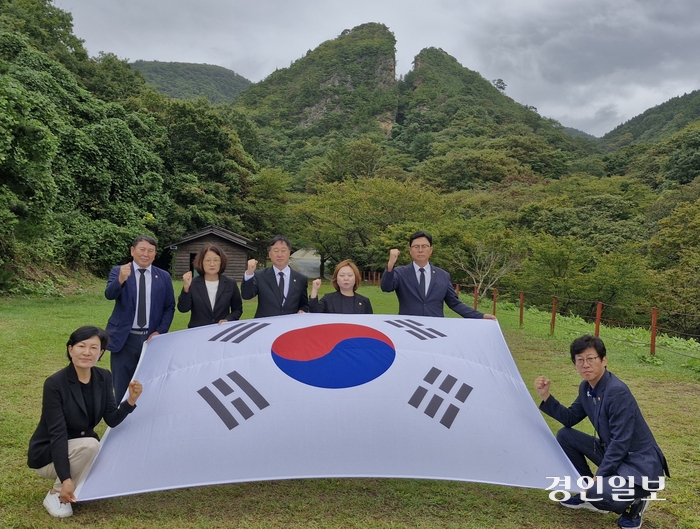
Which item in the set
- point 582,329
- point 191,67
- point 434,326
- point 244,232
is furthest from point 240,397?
point 191,67

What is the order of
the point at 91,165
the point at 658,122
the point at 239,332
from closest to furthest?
the point at 239,332, the point at 91,165, the point at 658,122

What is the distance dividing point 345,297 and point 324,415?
1.61 m

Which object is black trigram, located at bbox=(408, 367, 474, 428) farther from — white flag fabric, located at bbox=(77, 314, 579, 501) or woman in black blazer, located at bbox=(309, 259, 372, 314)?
woman in black blazer, located at bbox=(309, 259, 372, 314)

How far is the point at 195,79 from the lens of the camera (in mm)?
124438

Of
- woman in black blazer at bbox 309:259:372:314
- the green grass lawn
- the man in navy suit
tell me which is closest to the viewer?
the green grass lawn

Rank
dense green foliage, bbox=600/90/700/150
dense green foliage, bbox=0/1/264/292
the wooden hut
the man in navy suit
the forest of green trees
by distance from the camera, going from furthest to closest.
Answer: dense green foliage, bbox=600/90/700/150 → the wooden hut → the forest of green trees → dense green foliage, bbox=0/1/264/292 → the man in navy suit

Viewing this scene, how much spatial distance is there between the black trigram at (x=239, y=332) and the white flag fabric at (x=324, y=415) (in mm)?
17

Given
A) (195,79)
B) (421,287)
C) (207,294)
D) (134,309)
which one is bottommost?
(134,309)

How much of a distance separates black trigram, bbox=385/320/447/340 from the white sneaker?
2567mm

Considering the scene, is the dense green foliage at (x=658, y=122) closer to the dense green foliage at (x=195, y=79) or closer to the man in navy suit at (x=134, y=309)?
the man in navy suit at (x=134, y=309)

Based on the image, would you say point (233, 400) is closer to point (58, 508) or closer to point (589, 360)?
point (58, 508)

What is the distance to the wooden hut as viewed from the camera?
1010 inches

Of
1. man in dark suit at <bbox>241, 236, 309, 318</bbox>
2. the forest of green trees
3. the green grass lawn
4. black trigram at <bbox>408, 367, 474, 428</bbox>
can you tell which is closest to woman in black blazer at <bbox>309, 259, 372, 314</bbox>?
man in dark suit at <bbox>241, 236, 309, 318</bbox>

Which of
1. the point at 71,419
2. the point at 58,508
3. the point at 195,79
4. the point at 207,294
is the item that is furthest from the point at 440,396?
the point at 195,79
